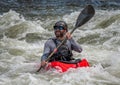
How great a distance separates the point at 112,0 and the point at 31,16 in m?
6.84

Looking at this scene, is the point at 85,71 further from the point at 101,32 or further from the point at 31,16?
the point at 31,16

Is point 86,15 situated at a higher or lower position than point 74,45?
higher

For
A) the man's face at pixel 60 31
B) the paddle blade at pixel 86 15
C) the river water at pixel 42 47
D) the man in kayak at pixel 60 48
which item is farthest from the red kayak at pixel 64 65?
the paddle blade at pixel 86 15

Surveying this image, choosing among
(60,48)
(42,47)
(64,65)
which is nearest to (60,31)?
(60,48)

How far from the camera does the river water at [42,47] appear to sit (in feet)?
23.8

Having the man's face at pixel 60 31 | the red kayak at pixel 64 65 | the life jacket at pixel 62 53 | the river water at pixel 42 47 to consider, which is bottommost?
the river water at pixel 42 47

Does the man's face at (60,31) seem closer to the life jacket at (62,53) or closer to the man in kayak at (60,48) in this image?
the man in kayak at (60,48)

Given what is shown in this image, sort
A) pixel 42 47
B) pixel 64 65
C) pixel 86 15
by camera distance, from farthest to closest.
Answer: pixel 42 47 < pixel 86 15 < pixel 64 65

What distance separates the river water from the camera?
7.25 meters

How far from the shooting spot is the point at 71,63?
735cm

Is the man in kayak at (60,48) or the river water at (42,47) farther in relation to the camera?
the man in kayak at (60,48)

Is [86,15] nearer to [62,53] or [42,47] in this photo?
[62,53]

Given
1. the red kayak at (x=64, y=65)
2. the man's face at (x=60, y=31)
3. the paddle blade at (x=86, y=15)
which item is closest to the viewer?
the red kayak at (x=64, y=65)

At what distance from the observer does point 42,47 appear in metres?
10.9
